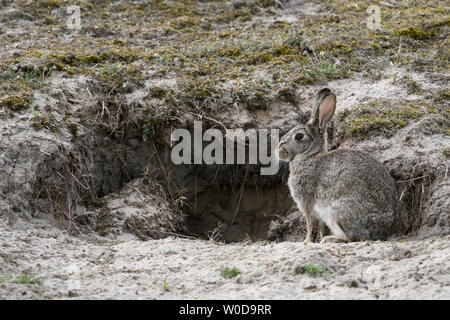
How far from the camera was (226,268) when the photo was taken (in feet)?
18.4

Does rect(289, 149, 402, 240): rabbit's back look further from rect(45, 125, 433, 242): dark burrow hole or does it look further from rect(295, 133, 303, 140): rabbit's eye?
rect(45, 125, 433, 242): dark burrow hole

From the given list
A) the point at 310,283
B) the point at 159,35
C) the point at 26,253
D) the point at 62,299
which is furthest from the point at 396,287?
the point at 159,35

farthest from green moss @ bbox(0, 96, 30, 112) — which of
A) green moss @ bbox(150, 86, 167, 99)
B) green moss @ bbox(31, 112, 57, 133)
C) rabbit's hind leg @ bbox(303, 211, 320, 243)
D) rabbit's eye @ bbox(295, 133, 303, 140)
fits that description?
rabbit's hind leg @ bbox(303, 211, 320, 243)

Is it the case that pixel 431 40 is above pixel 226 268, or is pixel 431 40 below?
above

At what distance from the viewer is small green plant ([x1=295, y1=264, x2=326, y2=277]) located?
5.42 metres

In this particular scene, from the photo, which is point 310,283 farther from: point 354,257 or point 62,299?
point 62,299

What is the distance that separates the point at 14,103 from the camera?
7895mm

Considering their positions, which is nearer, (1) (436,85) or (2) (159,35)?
(1) (436,85)

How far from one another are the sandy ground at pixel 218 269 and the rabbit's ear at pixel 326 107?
1.66m

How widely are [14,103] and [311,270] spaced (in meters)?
4.28

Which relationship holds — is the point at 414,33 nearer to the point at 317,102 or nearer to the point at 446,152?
the point at 446,152

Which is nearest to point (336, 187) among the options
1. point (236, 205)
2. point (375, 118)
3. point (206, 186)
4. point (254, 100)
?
point (375, 118)

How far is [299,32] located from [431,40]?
1.96m

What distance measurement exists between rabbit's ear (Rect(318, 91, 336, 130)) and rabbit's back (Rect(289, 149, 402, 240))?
393 millimetres
